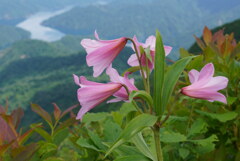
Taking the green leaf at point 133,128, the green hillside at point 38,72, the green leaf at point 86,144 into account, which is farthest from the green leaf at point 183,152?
the green hillside at point 38,72

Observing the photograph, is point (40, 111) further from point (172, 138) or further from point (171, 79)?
point (171, 79)

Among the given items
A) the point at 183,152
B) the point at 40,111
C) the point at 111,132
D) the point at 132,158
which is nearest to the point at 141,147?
the point at 132,158

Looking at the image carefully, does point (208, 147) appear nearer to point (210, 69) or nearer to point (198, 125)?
point (198, 125)

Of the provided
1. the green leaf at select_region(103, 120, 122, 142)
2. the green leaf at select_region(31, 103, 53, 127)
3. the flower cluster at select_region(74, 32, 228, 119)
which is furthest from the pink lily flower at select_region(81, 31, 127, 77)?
the green leaf at select_region(31, 103, 53, 127)

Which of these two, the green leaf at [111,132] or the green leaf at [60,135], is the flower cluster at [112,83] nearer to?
the green leaf at [111,132]

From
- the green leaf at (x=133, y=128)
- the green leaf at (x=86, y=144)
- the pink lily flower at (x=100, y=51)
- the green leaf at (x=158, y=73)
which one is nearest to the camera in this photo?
the green leaf at (x=133, y=128)

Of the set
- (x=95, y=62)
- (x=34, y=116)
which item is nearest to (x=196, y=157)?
(x=95, y=62)

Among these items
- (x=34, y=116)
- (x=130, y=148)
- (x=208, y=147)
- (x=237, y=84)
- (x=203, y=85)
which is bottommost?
(x=34, y=116)
